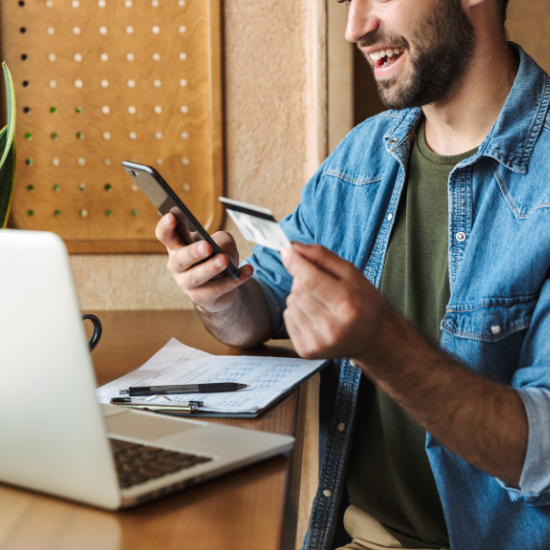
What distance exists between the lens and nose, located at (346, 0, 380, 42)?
3.14ft

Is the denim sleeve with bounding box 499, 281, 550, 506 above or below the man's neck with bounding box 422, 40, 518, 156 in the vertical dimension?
below

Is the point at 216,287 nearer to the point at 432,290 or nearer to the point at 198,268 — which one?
the point at 198,268

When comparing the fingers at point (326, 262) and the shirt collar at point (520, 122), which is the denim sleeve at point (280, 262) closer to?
the shirt collar at point (520, 122)

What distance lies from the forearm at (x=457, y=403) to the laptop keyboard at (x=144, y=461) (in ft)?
0.66

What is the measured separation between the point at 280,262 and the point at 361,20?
43cm

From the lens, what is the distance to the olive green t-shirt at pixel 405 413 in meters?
0.85

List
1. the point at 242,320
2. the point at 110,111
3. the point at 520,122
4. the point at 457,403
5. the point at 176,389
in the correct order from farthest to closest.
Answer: the point at 110,111 → the point at 242,320 → the point at 520,122 → the point at 176,389 → the point at 457,403

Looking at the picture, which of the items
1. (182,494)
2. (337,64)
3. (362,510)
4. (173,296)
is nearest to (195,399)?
(182,494)

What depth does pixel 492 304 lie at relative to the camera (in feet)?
2.50

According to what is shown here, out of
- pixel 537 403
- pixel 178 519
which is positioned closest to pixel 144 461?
pixel 178 519

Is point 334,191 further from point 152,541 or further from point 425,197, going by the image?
point 152,541

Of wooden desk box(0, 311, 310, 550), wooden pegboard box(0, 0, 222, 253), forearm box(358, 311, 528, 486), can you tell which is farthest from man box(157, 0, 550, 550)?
wooden pegboard box(0, 0, 222, 253)

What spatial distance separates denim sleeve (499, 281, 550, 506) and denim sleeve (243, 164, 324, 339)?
1.37ft

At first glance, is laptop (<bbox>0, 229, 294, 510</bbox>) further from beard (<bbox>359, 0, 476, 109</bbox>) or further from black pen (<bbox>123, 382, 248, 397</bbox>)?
beard (<bbox>359, 0, 476, 109</bbox>)
